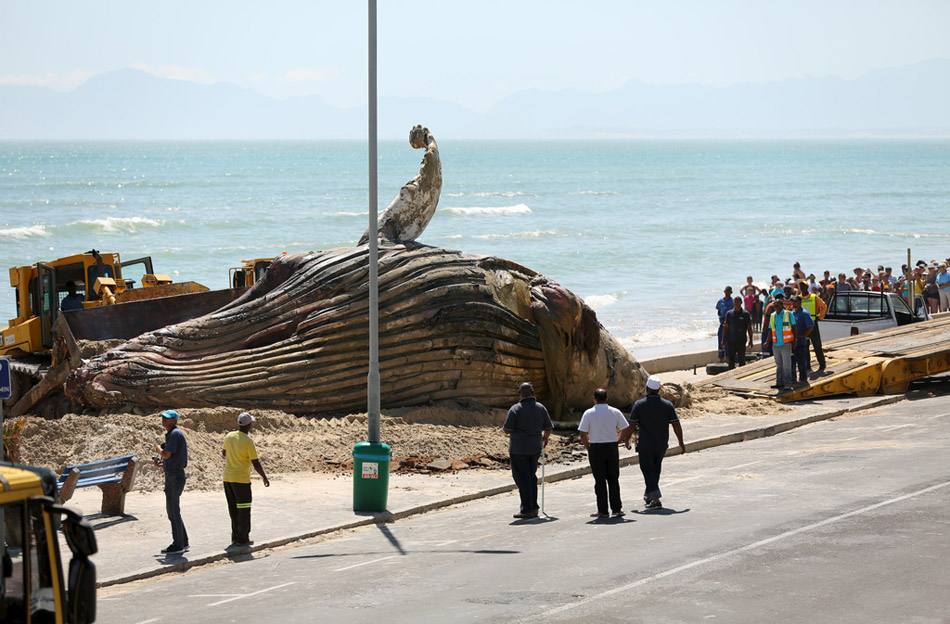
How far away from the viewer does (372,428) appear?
13.9m

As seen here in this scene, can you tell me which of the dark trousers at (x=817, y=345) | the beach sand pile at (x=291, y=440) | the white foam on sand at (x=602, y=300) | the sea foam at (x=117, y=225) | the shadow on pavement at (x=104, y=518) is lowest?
the white foam on sand at (x=602, y=300)

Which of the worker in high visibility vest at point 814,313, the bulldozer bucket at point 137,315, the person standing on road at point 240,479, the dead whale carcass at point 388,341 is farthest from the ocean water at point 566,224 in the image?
the person standing on road at point 240,479

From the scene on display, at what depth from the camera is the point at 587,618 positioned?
9117 mm

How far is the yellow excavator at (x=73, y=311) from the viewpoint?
1684 cm

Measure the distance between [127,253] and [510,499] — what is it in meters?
48.4

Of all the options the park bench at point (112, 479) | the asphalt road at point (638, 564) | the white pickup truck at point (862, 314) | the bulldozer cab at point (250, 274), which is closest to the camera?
the asphalt road at point (638, 564)

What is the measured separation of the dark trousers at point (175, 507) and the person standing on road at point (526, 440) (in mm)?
3580

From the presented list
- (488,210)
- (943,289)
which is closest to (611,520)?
(943,289)

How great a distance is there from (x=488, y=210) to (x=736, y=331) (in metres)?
66.6

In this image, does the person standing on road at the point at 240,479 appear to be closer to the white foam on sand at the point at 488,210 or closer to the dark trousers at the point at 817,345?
the dark trousers at the point at 817,345

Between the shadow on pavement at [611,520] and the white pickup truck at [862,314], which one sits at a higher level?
the white pickup truck at [862,314]

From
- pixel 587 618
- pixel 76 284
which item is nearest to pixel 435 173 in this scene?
pixel 76 284

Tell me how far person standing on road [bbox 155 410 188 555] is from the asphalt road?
A: 0.54 m

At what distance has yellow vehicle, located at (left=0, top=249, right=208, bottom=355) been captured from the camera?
2238 cm
